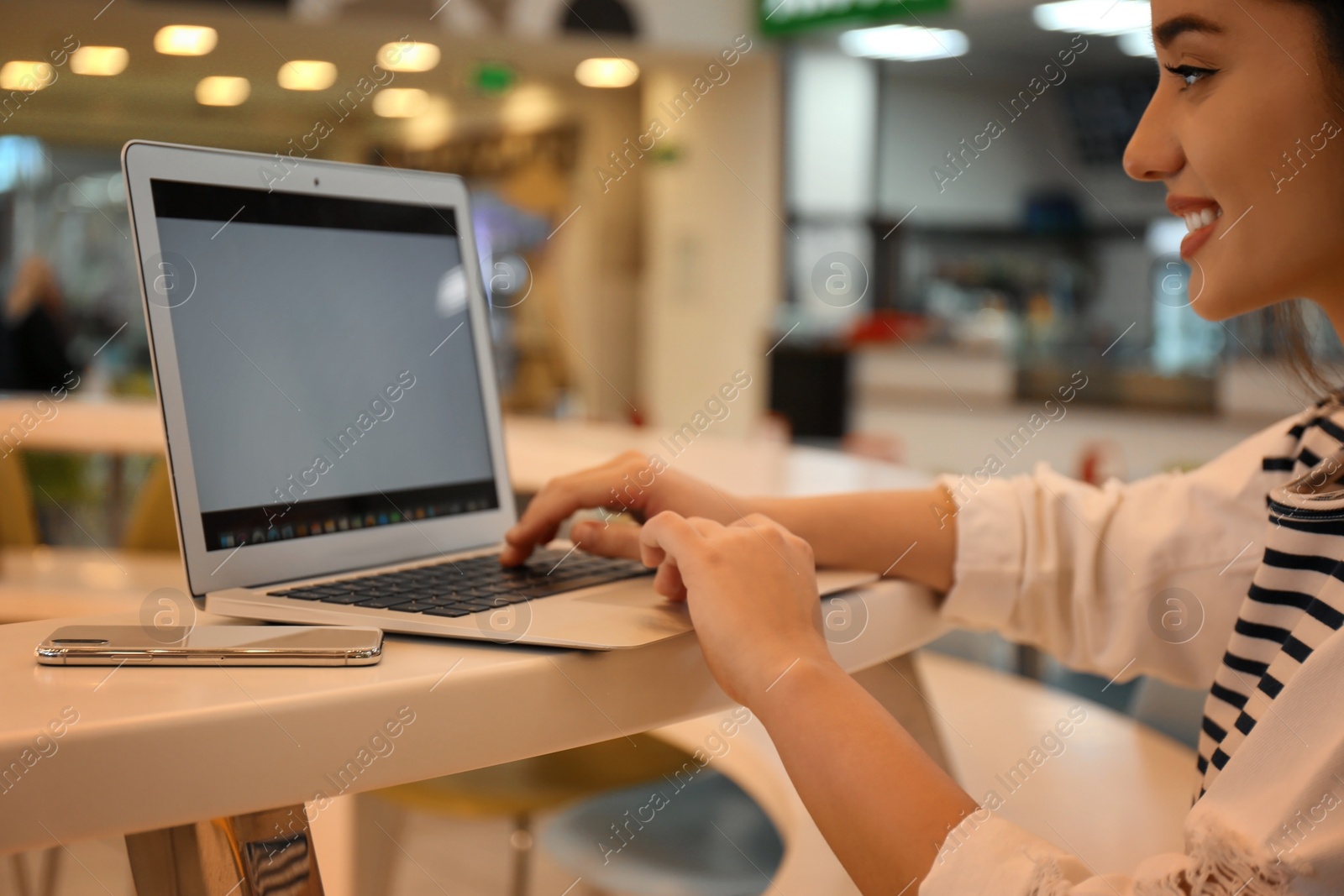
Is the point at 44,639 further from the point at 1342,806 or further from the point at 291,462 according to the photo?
the point at 1342,806

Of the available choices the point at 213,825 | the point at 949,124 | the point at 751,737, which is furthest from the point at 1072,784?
the point at 949,124

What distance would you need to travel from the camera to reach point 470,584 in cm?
80

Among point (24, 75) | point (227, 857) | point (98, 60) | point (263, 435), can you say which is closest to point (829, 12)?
point (98, 60)

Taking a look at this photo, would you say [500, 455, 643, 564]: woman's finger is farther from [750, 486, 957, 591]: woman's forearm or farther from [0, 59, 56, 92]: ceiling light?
[0, 59, 56, 92]: ceiling light

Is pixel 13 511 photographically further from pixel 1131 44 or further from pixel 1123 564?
pixel 1131 44

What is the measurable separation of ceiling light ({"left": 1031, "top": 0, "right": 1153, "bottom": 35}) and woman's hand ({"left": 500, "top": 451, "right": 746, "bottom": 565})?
207 inches

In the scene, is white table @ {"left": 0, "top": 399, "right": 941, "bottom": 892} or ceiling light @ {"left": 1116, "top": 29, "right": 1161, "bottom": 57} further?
ceiling light @ {"left": 1116, "top": 29, "right": 1161, "bottom": 57}

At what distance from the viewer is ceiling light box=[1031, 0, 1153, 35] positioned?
5719 mm

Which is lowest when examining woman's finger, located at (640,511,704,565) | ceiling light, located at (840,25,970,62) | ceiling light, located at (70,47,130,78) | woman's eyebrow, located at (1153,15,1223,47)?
woman's finger, located at (640,511,704,565)

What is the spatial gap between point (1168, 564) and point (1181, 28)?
0.45 metres

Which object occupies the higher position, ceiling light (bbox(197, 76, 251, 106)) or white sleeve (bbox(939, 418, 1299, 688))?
ceiling light (bbox(197, 76, 251, 106))

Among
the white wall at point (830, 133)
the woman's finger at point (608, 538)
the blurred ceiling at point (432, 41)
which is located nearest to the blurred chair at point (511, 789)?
the woman's finger at point (608, 538)

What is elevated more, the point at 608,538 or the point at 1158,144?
the point at 1158,144

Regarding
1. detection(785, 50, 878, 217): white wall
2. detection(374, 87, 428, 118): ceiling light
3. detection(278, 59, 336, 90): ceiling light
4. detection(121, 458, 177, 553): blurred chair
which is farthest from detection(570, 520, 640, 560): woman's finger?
detection(374, 87, 428, 118): ceiling light
